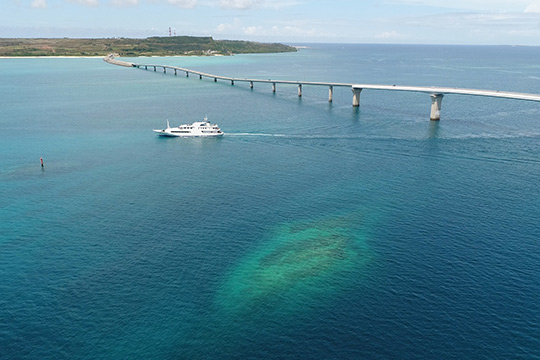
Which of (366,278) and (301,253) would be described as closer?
(366,278)

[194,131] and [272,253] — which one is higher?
[194,131]

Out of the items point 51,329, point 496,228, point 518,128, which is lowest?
point 51,329

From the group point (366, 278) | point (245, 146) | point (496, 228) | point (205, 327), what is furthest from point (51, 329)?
point (245, 146)

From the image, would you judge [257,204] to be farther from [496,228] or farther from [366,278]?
[496,228]

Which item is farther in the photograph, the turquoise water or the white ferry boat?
the white ferry boat

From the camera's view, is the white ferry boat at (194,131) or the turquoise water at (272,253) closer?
the turquoise water at (272,253)

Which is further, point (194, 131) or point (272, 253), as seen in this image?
point (194, 131)

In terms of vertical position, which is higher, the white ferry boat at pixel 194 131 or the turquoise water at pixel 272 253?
the white ferry boat at pixel 194 131

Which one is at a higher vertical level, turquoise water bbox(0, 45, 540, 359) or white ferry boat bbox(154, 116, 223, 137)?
white ferry boat bbox(154, 116, 223, 137)
